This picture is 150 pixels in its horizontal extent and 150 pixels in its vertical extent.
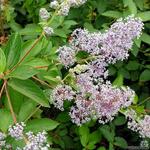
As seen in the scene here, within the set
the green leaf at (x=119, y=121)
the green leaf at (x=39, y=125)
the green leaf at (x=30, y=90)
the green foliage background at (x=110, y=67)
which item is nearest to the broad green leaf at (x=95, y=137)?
the green foliage background at (x=110, y=67)

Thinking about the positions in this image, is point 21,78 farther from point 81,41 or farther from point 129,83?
point 129,83

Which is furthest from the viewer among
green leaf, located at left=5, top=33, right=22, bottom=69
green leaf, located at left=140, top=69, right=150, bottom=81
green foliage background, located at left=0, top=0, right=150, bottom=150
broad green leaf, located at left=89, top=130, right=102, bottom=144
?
green leaf, located at left=140, top=69, right=150, bottom=81

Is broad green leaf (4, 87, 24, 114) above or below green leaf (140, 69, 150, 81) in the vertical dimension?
above

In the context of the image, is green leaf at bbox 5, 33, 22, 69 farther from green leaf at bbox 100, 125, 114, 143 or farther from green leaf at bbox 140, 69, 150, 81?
green leaf at bbox 140, 69, 150, 81

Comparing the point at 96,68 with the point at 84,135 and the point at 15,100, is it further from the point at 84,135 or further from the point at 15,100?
the point at 84,135

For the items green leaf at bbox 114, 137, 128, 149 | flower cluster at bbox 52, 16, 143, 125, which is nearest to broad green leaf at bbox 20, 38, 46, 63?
flower cluster at bbox 52, 16, 143, 125

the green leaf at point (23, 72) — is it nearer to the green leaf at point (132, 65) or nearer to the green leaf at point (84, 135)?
the green leaf at point (84, 135)

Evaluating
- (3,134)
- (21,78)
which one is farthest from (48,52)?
(3,134)
